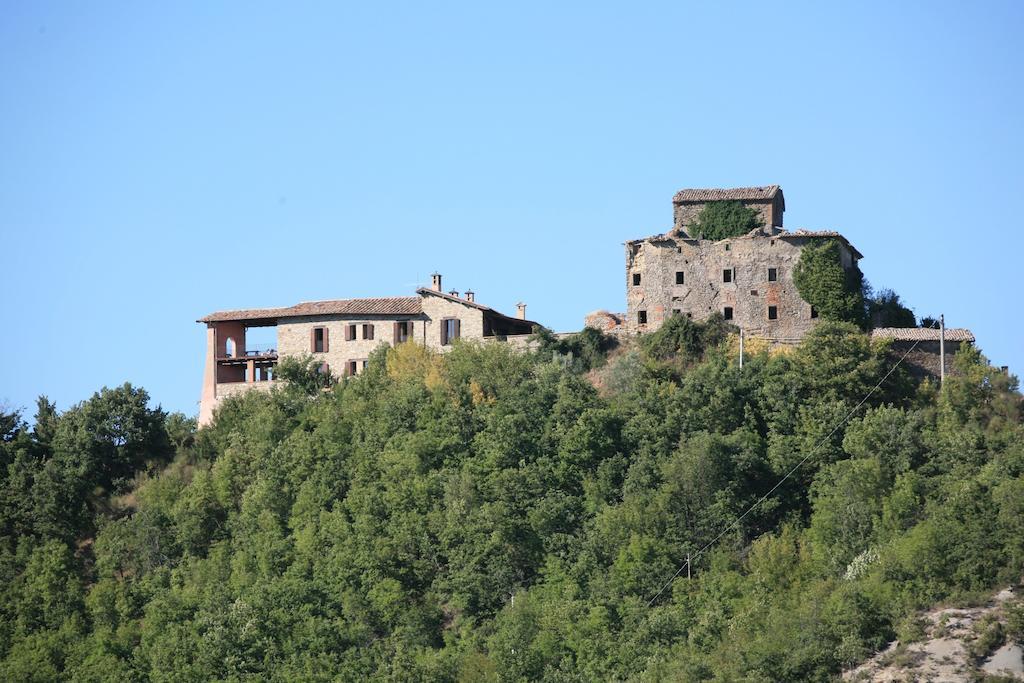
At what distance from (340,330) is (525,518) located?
1381cm

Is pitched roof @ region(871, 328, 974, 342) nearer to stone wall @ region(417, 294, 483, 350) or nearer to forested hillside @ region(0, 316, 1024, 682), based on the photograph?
forested hillside @ region(0, 316, 1024, 682)

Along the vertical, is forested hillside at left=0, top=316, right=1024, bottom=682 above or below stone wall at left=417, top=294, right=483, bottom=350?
below

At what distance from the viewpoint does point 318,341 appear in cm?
8656

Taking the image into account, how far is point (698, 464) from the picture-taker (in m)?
74.4

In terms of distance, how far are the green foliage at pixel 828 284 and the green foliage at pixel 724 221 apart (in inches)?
111

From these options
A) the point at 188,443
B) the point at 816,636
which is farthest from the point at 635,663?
the point at 188,443

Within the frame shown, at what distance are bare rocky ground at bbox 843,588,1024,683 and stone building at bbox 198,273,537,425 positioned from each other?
73.5ft

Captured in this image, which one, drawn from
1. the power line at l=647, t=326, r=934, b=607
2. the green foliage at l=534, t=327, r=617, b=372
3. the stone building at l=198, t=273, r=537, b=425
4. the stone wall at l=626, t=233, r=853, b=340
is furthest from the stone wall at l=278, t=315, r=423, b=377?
the power line at l=647, t=326, r=934, b=607

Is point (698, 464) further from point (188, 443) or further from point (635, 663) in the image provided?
point (188, 443)

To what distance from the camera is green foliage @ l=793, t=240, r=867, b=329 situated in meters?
80.0

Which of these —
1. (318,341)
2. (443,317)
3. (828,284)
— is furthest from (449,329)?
(828,284)

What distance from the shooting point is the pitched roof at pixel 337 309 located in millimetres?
85750

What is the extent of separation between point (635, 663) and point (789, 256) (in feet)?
59.1

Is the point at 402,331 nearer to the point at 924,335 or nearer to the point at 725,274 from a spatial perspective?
the point at 725,274
